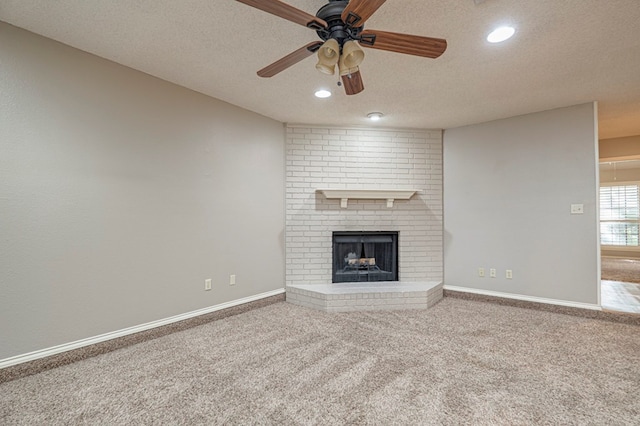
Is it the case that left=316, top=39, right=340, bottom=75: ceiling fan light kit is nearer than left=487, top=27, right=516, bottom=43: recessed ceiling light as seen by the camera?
Yes

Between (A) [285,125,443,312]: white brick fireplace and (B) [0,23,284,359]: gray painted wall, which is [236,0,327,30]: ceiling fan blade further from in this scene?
(A) [285,125,443,312]: white brick fireplace

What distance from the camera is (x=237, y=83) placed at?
3000 mm

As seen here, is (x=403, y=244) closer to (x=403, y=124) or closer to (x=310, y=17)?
(x=403, y=124)

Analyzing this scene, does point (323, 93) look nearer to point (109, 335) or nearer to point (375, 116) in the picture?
point (375, 116)

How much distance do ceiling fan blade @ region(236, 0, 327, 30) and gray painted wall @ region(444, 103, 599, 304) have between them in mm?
3470

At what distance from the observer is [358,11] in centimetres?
144

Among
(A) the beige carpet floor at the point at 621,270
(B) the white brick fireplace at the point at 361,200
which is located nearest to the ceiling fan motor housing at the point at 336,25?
(B) the white brick fireplace at the point at 361,200

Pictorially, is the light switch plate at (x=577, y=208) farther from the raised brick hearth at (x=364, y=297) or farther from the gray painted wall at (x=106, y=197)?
the gray painted wall at (x=106, y=197)

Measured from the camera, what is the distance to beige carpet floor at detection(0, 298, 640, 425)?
176 cm

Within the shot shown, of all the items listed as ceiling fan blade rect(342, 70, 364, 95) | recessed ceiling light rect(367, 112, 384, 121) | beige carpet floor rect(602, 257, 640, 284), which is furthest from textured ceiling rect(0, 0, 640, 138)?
beige carpet floor rect(602, 257, 640, 284)

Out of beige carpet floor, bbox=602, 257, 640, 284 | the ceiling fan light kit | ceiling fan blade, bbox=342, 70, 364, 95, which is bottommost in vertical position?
beige carpet floor, bbox=602, 257, 640, 284

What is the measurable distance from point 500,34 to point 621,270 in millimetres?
5993

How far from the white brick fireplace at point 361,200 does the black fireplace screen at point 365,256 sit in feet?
0.31

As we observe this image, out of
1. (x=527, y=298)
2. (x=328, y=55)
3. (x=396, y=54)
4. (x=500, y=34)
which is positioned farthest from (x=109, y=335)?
(x=527, y=298)
